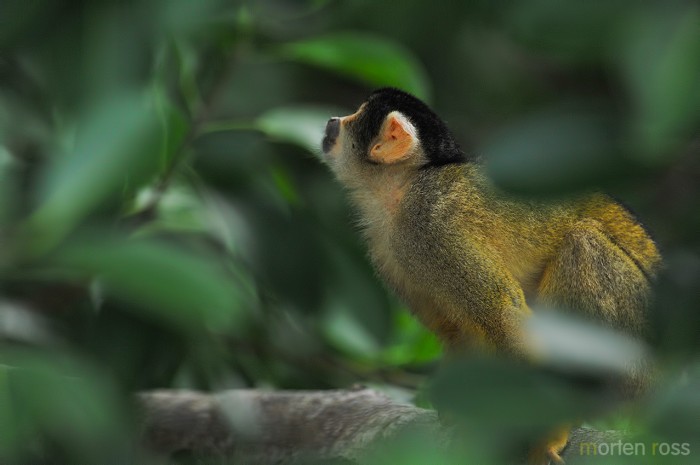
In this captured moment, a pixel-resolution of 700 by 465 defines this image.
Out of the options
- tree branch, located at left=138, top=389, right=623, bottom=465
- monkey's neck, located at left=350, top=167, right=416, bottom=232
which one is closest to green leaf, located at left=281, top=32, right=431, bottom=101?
monkey's neck, located at left=350, top=167, right=416, bottom=232

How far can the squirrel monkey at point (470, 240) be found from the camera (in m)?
2.27

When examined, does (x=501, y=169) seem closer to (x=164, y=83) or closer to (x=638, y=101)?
(x=638, y=101)

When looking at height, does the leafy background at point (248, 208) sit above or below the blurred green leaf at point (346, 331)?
above

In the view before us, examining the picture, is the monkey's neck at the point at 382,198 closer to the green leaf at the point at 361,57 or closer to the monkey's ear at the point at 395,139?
the monkey's ear at the point at 395,139

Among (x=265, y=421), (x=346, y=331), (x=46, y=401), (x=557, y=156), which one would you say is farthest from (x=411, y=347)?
(x=46, y=401)

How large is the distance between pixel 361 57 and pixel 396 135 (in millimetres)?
243

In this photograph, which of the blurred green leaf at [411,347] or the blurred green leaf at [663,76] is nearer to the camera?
the blurred green leaf at [663,76]

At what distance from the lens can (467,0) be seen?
2438 millimetres

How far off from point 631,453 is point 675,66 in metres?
0.41

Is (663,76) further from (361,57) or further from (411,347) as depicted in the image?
(411,347)

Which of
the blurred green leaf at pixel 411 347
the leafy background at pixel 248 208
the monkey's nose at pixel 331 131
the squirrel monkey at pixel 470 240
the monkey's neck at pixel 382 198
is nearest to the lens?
the leafy background at pixel 248 208

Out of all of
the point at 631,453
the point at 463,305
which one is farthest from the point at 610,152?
the point at 463,305

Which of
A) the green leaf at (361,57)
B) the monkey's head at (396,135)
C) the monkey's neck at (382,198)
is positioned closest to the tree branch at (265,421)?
the monkey's neck at (382,198)

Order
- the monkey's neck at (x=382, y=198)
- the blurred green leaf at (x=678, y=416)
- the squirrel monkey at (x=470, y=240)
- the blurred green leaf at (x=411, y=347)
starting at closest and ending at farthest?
the blurred green leaf at (x=678, y=416)
the squirrel monkey at (x=470, y=240)
the monkey's neck at (x=382, y=198)
the blurred green leaf at (x=411, y=347)
